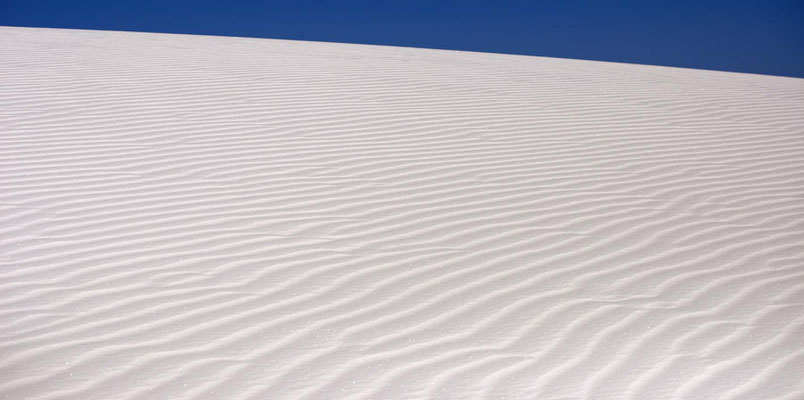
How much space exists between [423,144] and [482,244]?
8.09 ft

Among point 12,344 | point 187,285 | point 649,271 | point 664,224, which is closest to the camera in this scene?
point 12,344

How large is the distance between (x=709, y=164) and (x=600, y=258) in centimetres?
280

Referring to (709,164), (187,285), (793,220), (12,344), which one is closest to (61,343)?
(12,344)

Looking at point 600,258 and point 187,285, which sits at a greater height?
point 600,258

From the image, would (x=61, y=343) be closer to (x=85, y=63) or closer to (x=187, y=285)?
(x=187, y=285)

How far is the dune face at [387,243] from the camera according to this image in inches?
146

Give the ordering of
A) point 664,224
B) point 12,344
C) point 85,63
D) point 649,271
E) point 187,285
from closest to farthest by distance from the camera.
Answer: point 12,344, point 187,285, point 649,271, point 664,224, point 85,63

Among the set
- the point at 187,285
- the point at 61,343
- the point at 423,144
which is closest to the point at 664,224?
the point at 423,144

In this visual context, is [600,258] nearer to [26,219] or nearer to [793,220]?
[793,220]

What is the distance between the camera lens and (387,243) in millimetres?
5184

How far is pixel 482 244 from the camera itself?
5258mm

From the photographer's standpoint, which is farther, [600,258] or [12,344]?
[600,258]

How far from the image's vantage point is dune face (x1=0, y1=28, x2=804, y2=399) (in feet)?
12.1

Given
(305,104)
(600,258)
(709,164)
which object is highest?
(305,104)
